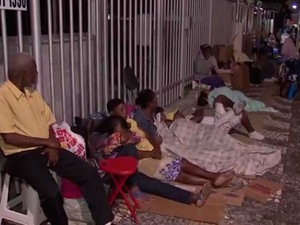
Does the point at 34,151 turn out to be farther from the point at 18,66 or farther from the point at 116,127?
the point at 116,127

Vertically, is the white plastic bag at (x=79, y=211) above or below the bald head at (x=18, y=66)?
below

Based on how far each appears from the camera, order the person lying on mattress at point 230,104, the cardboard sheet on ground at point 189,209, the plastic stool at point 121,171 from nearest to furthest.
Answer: the plastic stool at point 121,171 → the cardboard sheet on ground at point 189,209 → the person lying on mattress at point 230,104

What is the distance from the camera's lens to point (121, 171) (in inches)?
111

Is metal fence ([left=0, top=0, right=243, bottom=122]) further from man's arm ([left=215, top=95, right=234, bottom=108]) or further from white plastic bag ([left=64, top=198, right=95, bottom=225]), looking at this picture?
man's arm ([left=215, top=95, right=234, bottom=108])

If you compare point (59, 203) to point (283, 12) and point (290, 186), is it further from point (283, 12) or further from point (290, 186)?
point (283, 12)

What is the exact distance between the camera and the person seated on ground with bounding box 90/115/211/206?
3.25 metres

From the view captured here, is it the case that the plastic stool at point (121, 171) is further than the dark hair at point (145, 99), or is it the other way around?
the dark hair at point (145, 99)

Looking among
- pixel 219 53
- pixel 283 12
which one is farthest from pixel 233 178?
pixel 283 12

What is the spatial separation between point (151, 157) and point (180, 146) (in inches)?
19.0

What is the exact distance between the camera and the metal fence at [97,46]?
325cm

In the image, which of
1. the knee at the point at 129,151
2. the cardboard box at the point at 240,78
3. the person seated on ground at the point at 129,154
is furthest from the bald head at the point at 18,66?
the cardboard box at the point at 240,78

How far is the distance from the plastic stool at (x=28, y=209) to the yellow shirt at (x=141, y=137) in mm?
1184

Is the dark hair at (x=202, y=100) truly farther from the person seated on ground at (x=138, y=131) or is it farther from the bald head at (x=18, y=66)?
the bald head at (x=18, y=66)

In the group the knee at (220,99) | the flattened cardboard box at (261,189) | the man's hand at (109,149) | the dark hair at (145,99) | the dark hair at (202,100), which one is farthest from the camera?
the dark hair at (202,100)
